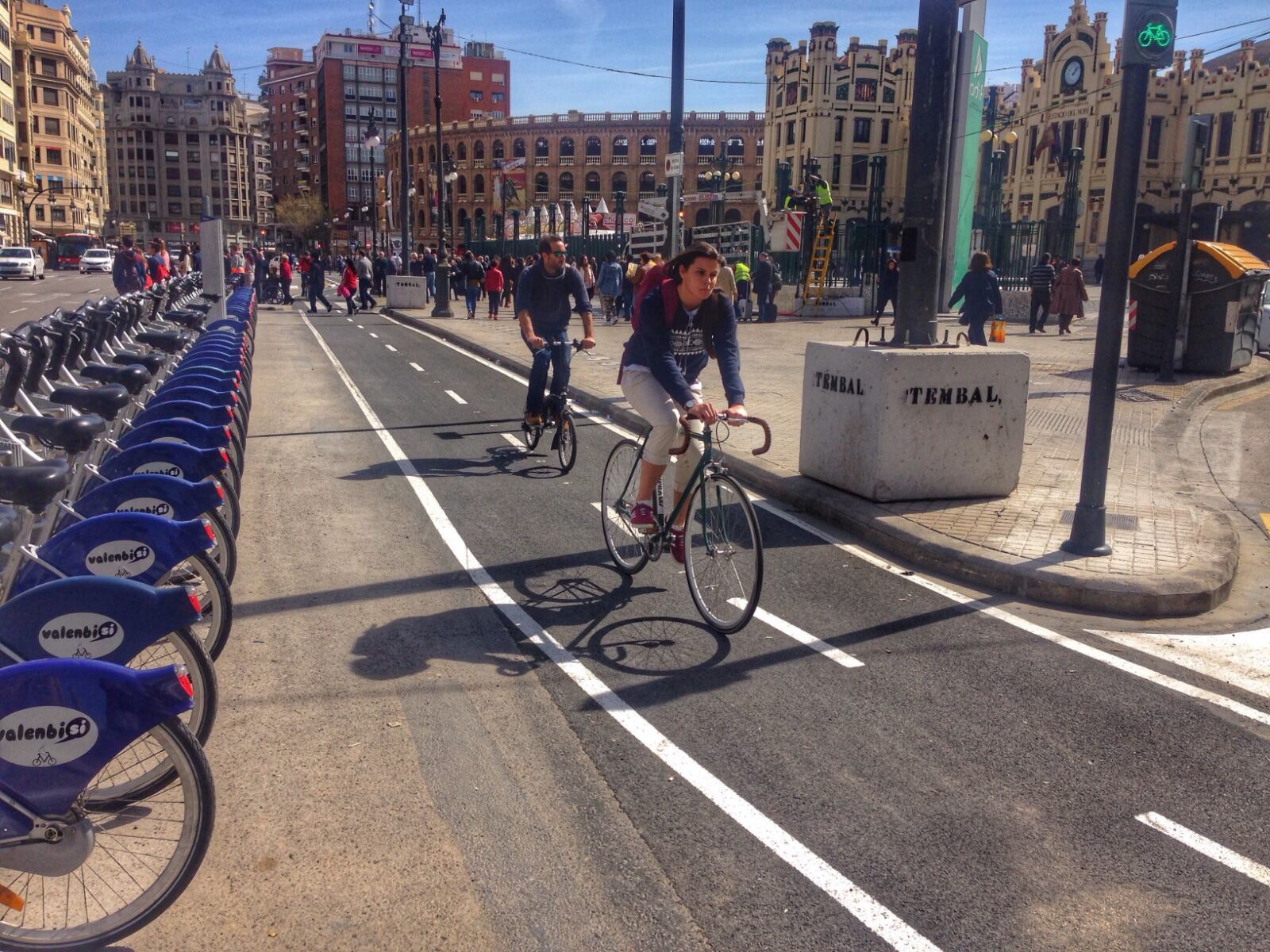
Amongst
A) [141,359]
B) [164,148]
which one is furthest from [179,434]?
[164,148]

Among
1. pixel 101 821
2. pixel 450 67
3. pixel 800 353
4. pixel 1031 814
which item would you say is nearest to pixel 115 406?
pixel 101 821

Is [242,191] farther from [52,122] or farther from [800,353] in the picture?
[800,353]

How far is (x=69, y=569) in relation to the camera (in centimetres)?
395

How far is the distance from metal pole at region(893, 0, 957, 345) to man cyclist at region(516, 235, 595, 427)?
9.09ft

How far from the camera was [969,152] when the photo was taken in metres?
29.7

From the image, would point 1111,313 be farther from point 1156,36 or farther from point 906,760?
point 906,760

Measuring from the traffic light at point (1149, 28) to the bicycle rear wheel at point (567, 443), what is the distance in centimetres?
509

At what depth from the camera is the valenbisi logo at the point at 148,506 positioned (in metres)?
4.59

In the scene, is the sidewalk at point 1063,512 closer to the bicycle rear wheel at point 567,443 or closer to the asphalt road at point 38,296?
the bicycle rear wheel at point 567,443

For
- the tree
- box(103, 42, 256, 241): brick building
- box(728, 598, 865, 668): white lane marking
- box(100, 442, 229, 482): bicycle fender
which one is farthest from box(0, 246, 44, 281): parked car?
box(103, 42, 256, 241): brick building

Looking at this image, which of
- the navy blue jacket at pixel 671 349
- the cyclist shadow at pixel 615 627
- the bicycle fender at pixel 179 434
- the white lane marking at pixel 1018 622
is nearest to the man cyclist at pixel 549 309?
the white lane marking at pixel 1018 622

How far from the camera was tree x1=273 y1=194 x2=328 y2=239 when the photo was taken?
4624 inches

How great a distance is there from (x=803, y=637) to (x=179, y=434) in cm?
346

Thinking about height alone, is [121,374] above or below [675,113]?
below
